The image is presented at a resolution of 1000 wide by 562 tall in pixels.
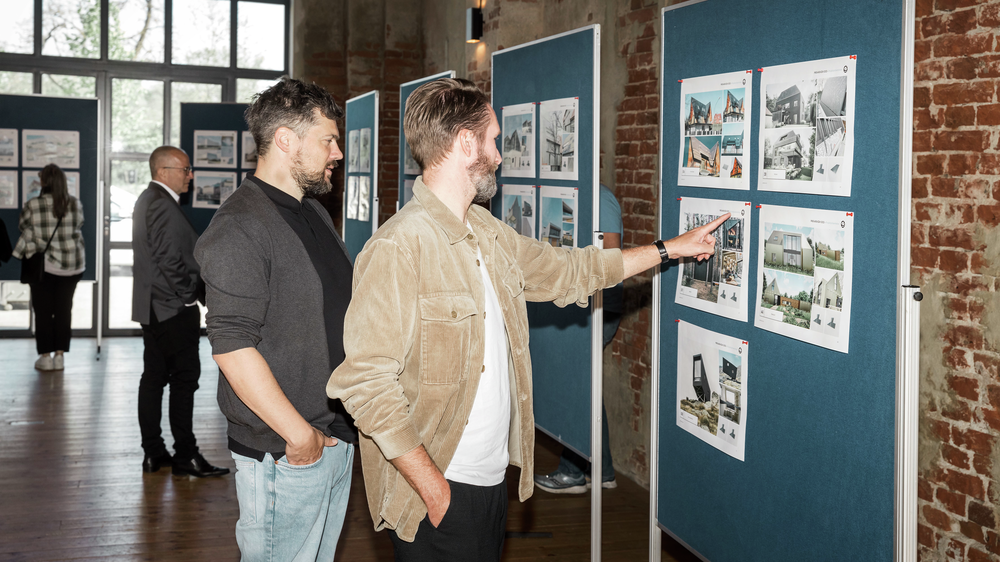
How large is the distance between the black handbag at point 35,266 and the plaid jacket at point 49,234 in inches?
1.0

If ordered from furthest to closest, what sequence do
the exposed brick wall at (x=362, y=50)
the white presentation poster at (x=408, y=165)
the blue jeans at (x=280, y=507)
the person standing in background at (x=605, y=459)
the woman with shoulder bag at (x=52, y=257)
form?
the exposed brick wall at (x=362, y=50)
the woman with shoulder bag at (x=52, y=257)
the white presentation poster at (x=408, y=165)
the person standing in background at (x=605, y=459)
the blue jeans at (x=280, y=507)

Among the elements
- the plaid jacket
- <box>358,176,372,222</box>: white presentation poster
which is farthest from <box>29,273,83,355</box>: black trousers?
<box>358,176,372,222</box>: white presentation poster

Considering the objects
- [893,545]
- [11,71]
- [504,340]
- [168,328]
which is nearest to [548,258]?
[504,340]

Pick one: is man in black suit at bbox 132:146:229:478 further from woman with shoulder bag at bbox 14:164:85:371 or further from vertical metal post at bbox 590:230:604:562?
woman with shoulder bag at bbox 14:164:85:371

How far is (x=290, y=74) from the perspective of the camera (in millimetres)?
9297

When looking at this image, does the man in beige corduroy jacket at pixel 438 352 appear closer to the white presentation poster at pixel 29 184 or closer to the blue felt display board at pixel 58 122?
the blue felt display board at pixel 58 122

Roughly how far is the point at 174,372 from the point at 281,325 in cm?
295

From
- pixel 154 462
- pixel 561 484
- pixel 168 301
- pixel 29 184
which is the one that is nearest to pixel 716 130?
pixel 561 484

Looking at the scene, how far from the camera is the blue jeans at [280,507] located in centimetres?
210

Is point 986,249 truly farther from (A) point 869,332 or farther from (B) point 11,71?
(B) point 11,71

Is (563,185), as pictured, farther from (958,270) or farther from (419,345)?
(419,345)

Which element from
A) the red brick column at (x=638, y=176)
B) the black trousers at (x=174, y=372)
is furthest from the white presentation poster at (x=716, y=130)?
the black trousers at (x=174, y=372)

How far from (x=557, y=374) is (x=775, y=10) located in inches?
72.7

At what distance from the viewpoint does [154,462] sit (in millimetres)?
4922
